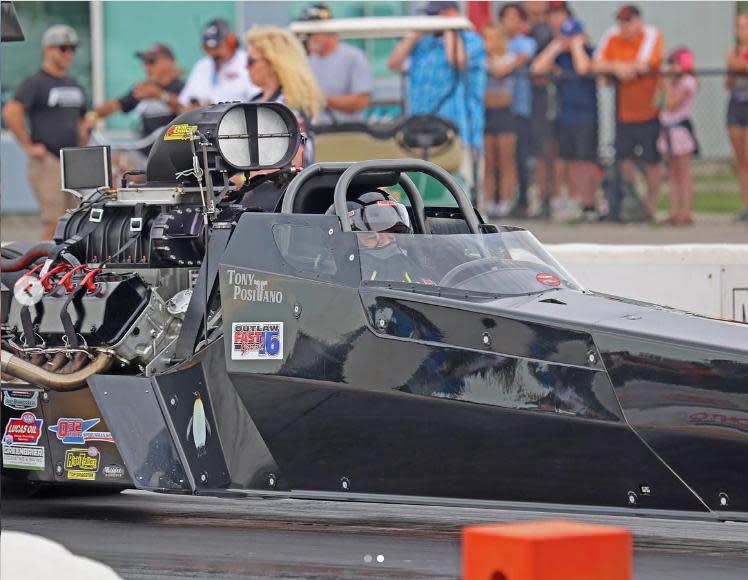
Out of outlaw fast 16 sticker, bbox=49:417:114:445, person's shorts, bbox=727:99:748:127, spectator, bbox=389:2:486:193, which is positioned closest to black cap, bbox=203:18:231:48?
spectator, bbox=389:2:486:193

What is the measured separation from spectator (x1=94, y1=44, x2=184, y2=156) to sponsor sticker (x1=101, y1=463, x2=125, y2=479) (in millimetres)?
10388

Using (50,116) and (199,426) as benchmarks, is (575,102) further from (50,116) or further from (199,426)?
(199,426)

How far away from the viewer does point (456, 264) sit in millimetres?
7895

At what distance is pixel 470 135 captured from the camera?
17.8 m

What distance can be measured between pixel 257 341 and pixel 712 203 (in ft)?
39.5

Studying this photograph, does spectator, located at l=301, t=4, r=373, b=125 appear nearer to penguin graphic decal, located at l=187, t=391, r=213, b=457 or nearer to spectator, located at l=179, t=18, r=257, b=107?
spectator, located at l=179, t=18, r=257, b=107

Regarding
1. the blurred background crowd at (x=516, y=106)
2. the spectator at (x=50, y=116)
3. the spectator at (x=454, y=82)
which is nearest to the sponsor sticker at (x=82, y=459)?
the blurred background crowd at (x=516, y=106)

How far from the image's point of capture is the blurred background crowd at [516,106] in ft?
57.9

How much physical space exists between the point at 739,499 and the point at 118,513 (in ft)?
12.1

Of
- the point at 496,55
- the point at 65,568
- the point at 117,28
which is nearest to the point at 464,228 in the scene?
the point at 65,568

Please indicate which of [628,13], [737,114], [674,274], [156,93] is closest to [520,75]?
[628,13]

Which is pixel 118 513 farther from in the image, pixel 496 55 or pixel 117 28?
pixel 117 28

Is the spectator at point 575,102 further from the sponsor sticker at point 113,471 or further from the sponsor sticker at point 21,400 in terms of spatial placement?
the sponsor sticker at point 113,471

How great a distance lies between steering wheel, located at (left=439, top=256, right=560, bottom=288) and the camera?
7793 millimetres
